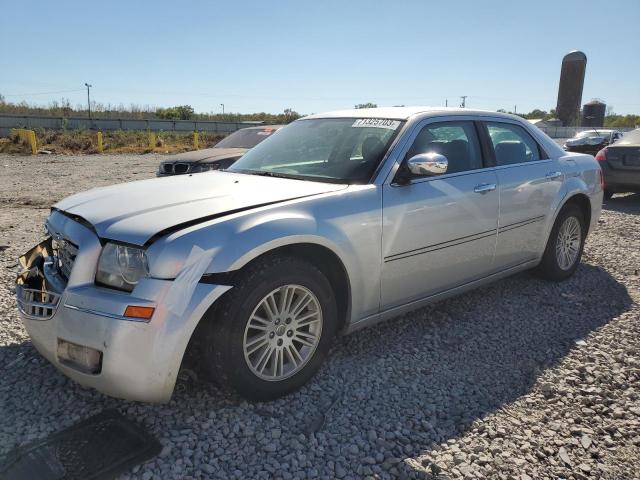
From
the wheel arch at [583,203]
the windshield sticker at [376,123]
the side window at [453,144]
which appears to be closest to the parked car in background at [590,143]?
the wheel arch at [583,203]

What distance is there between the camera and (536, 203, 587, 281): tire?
499 cm

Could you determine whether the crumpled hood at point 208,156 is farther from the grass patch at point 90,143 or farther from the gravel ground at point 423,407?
the grass patch at point 90,143

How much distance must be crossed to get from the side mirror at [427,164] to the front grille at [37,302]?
7.23 feet

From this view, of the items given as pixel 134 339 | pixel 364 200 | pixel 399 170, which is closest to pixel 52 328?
pixel 134 339

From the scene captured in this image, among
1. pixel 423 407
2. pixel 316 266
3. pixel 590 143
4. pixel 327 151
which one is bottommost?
pixel 423 407

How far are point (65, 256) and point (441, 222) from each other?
2391 mm

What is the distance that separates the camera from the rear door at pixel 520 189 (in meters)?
4.29

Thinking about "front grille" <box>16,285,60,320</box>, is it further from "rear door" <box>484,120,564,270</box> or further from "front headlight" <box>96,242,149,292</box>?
"rear door" <box>484,120,564,270</box>

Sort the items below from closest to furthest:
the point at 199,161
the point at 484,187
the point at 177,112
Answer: the point at 484,187 < the point at 199,161 < the point at 177,112

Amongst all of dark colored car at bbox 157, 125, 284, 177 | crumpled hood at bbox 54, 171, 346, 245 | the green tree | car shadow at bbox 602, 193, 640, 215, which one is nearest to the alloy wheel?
crumpled hood at bbox 54, 171, 346, 245

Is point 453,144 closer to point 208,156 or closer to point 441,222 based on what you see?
point 441,222

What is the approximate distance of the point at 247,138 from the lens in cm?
1029

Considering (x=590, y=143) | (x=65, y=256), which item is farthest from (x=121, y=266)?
(x=590, y=143)

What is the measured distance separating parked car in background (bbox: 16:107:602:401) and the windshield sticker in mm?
12
